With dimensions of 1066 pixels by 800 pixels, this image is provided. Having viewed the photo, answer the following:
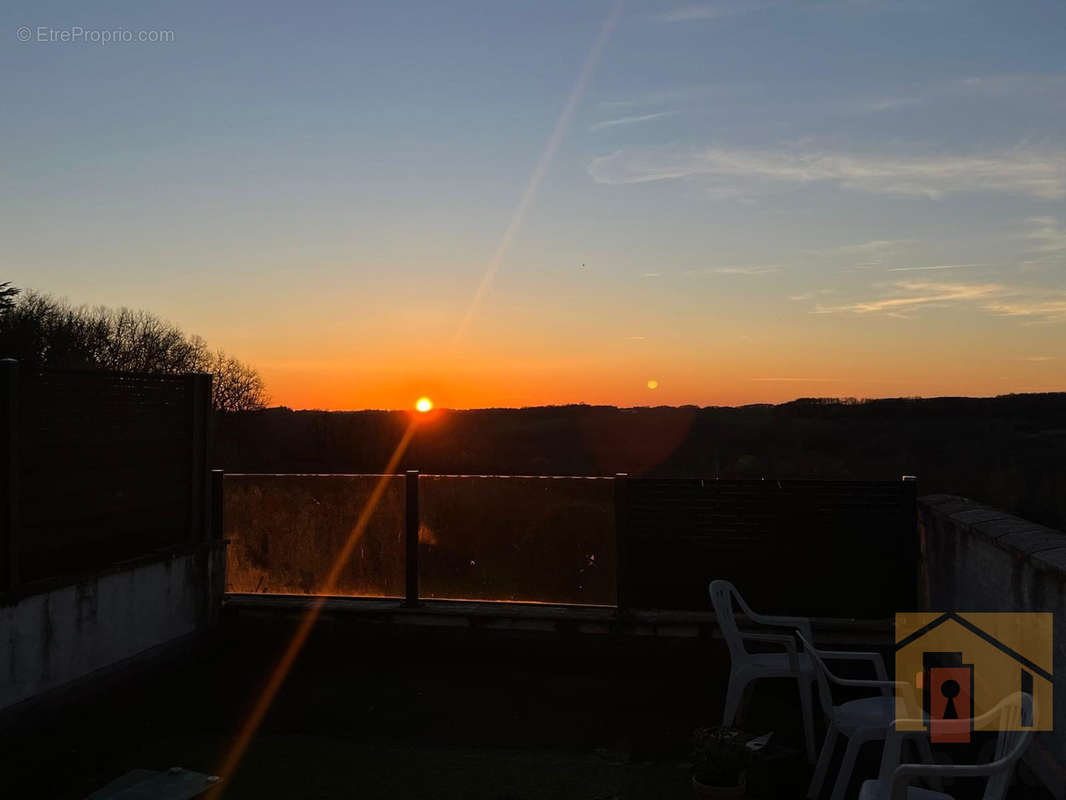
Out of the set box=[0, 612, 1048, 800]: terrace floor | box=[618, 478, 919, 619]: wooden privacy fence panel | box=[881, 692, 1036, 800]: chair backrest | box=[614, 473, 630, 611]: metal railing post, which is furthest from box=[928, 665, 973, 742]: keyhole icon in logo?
box=[614, 473, 630, 611]: metal railing post

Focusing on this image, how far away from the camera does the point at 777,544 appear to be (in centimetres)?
699

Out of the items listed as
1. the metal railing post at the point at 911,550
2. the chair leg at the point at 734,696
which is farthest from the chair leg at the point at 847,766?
the metal railing post at the point at 911,550

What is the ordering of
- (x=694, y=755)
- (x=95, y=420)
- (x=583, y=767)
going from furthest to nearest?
(x=95, y=420)
(x=583, y=767)
(x=694, y=755)

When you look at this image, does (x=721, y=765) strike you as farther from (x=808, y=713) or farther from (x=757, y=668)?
(x=808, y=713)

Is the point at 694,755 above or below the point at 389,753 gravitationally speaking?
above

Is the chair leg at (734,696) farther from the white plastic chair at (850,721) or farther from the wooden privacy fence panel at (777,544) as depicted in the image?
the wooden privacy fence panel at (777,544)

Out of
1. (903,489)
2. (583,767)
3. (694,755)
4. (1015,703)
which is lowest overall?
(583,767)

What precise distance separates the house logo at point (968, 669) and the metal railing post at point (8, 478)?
4934mm

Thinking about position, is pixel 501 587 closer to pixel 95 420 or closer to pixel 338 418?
pixel 95 420

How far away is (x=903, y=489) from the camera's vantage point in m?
6.93

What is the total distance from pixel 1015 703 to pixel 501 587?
4.80m

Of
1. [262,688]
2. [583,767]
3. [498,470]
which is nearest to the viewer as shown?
[583,767]

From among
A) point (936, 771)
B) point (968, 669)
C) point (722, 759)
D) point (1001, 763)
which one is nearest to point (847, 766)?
point (722, 759)

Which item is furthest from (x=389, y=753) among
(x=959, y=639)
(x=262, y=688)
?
(x=959, y=639)
